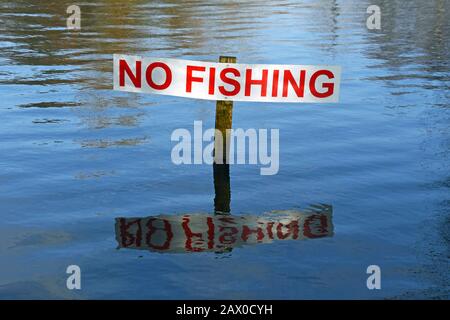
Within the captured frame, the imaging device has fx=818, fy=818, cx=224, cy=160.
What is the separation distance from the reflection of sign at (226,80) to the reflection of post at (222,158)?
26 centimetres

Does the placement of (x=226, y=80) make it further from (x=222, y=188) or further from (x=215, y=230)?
(x=215, y=230)

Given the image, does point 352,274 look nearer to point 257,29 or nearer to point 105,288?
point 105,288

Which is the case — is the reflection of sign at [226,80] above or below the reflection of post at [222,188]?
above

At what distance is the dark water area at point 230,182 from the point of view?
336 inches

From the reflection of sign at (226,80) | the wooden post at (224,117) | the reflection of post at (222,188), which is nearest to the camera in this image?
the reflection of sign at (226,80)

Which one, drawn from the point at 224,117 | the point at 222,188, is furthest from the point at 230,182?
the point at 224,117

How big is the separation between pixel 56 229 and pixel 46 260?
0.95m

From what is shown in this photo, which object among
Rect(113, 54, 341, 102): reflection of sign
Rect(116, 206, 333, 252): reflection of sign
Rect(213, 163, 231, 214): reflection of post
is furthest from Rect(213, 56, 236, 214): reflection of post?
Rect(116, 206, 333, 252): reflection of sign

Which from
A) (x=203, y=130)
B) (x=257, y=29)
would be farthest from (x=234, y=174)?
(x=257, y=29)

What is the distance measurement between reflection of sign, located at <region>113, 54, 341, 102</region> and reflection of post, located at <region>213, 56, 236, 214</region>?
→ 0.26 meters

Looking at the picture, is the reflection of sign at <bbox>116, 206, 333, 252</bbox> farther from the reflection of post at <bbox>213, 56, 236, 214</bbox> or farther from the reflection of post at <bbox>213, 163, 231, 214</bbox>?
the reflection of post at <bbox>213, 56, 236, 214</bbox>

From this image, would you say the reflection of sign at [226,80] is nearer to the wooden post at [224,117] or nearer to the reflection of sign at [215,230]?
the wooden post at [224,117]

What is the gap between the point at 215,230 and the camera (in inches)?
388

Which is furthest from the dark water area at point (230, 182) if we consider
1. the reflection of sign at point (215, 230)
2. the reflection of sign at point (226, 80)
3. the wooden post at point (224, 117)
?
the reflection of sign at point (226, 80)
